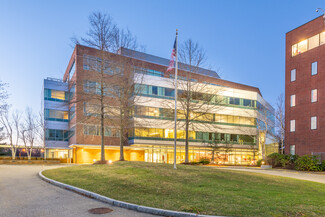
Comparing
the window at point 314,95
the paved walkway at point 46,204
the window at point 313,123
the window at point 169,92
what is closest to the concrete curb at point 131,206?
the paved walkway at point 46,204

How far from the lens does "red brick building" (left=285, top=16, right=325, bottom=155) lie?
105 feet

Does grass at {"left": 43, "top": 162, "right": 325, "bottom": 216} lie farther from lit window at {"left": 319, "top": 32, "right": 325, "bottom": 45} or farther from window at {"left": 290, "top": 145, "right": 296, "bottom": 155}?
lit window at {"left": 319, "top": 32, "right": 325, "bottom": 45}

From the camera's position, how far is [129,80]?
91.0 feet

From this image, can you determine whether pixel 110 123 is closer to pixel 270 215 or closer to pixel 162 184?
pixel 162 184

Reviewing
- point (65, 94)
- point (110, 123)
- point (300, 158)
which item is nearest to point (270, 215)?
point (110, 123)

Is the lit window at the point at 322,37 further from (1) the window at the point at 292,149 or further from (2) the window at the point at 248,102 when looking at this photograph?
(2) the window at the point at 248,102

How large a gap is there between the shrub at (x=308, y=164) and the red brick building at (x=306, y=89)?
7.89ft

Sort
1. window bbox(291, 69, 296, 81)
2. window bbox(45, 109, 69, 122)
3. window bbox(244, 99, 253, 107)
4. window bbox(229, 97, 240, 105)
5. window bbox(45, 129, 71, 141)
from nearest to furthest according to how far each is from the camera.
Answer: window bbox(291, 69, 296, 81)
window bbox(45, 129, 71, 141)
window bbox(45, 109, 69, 122)
window bbox(229, 97, 240, 105)
window bbox(244, 99, 253, 107)

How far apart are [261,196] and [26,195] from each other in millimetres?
9344

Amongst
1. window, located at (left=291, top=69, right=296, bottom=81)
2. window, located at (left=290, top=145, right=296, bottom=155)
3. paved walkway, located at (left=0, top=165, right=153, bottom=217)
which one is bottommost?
window, located at (left=290, top=145, right=296, bottom=155)

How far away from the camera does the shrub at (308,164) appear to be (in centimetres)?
2912

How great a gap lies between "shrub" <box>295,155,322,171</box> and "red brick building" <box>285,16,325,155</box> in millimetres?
2404

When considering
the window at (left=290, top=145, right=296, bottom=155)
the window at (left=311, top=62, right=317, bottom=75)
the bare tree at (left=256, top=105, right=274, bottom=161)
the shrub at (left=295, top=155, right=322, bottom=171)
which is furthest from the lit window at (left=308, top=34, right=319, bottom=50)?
the bare tree at (left=256, top=105, right=274, bottom=161)

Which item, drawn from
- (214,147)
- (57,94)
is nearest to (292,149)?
(214,147)
